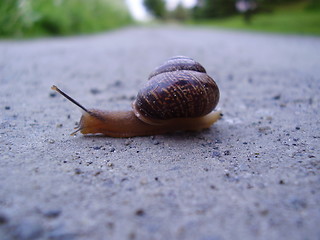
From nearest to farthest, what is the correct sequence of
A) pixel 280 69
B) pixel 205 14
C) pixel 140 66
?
pixel 280 69 → pixel 140 66 → pixel 205 14

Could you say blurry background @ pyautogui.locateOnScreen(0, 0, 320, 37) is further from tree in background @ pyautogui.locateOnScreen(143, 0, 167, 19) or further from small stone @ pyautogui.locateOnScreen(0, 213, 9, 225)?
tree in background @ pyautogui.locateOnScreen(143, 0, 167, 19)

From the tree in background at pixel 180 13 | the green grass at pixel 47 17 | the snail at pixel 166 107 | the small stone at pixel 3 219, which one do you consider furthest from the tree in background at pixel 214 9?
the small stone at pixel 3 219

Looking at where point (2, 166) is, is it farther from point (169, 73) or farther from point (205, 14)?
point (205, 14)

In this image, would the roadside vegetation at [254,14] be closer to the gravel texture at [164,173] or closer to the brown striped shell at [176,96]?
the gravel texture at [164,173]

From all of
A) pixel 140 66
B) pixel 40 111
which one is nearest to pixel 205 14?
pixel 140 66

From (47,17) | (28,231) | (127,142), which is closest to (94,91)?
(127,142)
